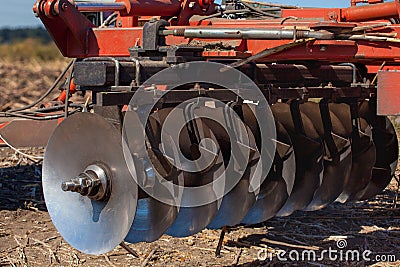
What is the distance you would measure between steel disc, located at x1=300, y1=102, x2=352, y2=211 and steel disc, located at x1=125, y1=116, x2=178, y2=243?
1.12m

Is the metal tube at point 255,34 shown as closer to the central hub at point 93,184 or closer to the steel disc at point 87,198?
the steel disc at point 87,198

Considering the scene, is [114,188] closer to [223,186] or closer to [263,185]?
[223,186]

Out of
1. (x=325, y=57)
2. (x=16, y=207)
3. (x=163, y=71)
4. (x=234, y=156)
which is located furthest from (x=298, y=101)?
(x=16, y=207)

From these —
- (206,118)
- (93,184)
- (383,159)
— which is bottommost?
(383,159)

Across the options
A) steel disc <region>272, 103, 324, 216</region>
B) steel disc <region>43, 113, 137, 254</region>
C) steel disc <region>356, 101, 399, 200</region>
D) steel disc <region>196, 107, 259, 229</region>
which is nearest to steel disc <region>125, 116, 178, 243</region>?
steel disc <region>43, 113, 137, 254</region>

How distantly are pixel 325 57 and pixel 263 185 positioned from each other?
693 mm

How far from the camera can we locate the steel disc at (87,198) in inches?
112

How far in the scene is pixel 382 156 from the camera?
4469 mm

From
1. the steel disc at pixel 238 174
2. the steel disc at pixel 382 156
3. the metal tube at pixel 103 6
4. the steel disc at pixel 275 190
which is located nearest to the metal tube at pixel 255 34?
the steel disc at pixel 238 174

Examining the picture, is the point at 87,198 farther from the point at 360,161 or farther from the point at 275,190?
the point at 360,161

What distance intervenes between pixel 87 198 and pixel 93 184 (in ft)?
0.41

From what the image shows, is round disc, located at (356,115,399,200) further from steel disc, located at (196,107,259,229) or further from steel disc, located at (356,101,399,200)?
steel disc, located at (196,107,259,229)

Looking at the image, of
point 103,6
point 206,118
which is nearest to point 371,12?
point 206,118

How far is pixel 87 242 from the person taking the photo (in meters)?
3.00
